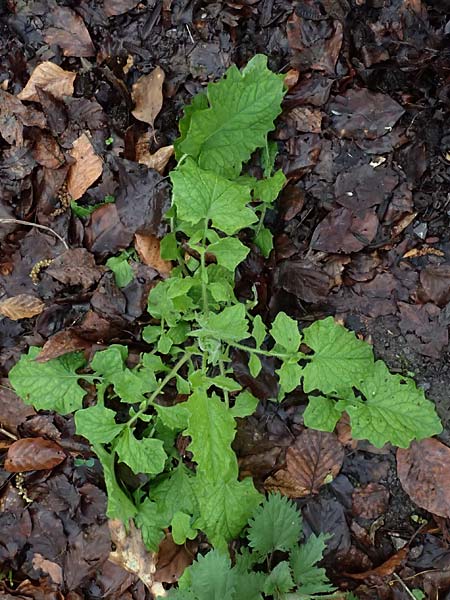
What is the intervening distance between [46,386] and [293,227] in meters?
0.97

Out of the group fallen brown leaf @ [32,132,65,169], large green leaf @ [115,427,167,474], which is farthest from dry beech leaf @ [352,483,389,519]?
fallen brown leaf @ [32,132,65,169]

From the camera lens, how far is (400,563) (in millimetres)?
2023

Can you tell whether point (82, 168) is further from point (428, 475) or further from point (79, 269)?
point (428, 475)

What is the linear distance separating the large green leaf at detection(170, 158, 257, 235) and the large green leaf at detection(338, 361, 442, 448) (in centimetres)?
63

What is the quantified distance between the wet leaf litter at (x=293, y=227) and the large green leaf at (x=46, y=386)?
13cm

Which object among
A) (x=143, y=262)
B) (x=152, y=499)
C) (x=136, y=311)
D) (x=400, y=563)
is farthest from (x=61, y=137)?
(x=400, y=563)

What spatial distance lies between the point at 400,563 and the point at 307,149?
1.41 meters

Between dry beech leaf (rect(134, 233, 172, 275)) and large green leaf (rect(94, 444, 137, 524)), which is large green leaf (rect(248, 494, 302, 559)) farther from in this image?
dry beech leaf (rect(134, 233, 172, 275))

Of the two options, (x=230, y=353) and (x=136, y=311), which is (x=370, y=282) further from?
(x=136, y=311)

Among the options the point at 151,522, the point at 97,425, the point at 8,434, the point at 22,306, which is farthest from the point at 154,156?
the point at 151,522

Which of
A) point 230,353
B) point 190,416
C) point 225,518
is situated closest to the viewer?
point 190,416

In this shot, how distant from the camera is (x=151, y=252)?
6.77ft

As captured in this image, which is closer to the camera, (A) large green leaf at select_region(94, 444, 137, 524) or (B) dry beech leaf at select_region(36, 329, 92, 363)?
(A) large green leaf at select_region(94, 444, 137, 524)

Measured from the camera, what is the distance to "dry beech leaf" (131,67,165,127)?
211 centimetres
